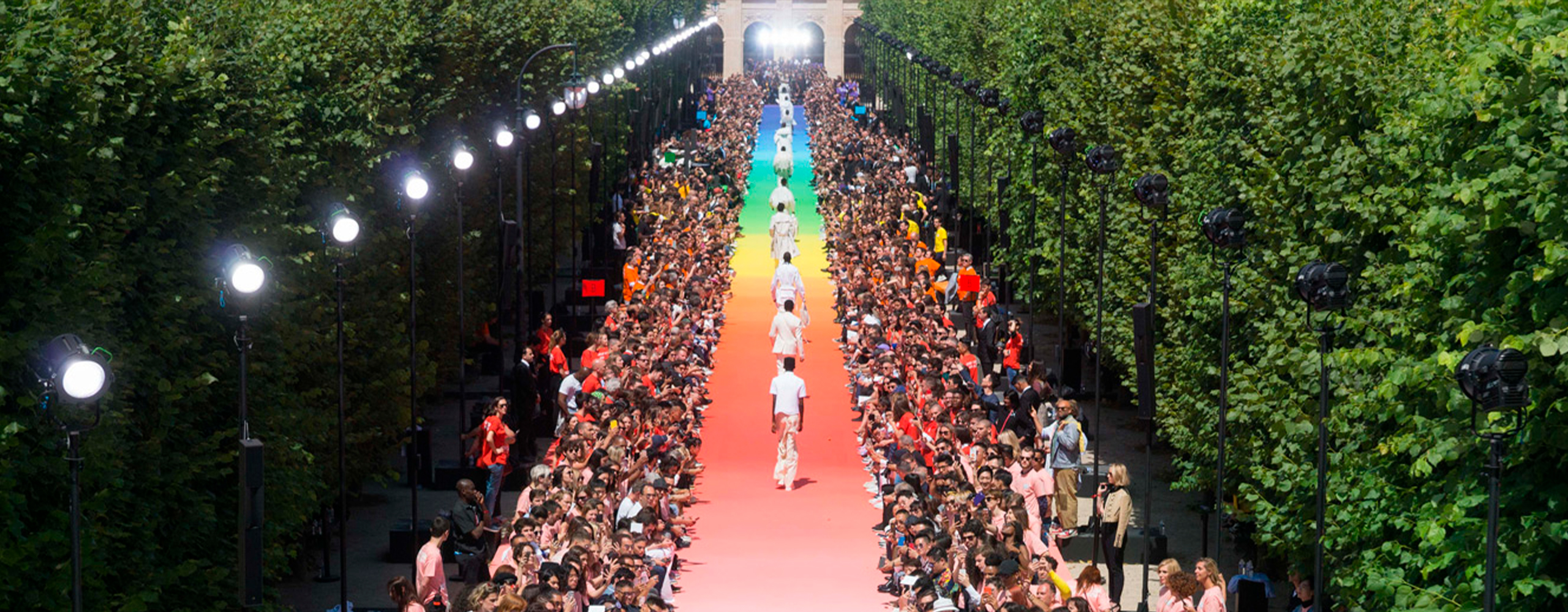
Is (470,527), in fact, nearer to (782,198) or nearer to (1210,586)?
(1210,586)

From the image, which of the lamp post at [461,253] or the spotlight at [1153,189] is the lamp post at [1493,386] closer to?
the spotlight at [1153,189]

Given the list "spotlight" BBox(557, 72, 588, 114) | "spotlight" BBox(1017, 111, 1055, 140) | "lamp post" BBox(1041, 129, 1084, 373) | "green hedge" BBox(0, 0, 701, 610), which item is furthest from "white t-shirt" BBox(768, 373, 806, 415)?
"spotlight" BBox(557, 72, 588, 114)

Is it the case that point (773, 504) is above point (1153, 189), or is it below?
below

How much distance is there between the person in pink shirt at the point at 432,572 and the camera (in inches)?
787

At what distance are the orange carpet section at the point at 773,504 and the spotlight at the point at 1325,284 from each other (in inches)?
324

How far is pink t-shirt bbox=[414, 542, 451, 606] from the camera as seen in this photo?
20.0m

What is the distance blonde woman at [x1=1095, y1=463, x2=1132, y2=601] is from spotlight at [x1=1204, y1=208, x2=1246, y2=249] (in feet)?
10.8

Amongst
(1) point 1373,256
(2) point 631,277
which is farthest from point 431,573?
(2) point 631,277

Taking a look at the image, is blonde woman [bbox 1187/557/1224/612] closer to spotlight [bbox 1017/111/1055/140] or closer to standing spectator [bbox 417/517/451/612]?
standing spectator [bbox 417/517/451/612]

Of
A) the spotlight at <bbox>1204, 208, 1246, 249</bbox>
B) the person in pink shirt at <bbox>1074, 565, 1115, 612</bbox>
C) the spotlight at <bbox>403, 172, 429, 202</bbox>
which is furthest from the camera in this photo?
the spotlight at <bbox>403, 172, 429, 202</bbox>

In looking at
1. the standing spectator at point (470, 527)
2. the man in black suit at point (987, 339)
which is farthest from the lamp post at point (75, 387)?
the man in black suit at point (987, 339)

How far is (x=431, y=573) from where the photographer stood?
20109 millimetres

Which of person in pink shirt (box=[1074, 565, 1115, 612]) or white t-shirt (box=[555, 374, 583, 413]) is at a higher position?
white t-shirt (box=[555, 374, 583, 413])

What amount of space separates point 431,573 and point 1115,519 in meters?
7.37
